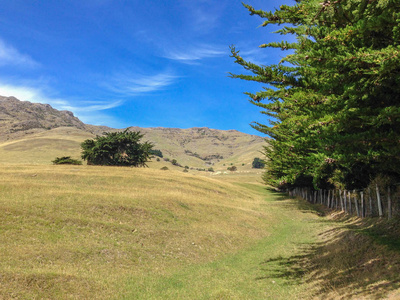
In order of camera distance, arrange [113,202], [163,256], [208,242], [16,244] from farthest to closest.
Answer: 1. [113,202]
2. [208,242]
3. [163,256]
4. [16,244]

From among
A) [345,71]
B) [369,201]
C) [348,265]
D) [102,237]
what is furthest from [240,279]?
[369,201]

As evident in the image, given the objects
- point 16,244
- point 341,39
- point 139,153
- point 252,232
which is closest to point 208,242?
point 252,232

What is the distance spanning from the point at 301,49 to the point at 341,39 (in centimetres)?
168

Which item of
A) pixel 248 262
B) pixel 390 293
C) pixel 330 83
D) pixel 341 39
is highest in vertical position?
pixel 341 39

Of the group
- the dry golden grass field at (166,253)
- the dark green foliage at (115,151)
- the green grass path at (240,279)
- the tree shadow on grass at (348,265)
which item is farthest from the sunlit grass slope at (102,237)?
the dark green foliage at (115,151)

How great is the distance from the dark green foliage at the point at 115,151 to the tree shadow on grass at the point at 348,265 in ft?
162

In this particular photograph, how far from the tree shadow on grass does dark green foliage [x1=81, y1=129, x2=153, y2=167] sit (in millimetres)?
49405

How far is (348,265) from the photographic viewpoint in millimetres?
11656

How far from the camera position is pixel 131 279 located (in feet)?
40.5

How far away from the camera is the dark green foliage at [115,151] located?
5825 centimetres

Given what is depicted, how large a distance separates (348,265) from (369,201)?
11.9 m

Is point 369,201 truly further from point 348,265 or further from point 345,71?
point 345,71

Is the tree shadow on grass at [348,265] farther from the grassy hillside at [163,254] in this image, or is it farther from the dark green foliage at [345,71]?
the dark green foliage at [345,71]

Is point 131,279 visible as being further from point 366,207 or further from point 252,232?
point 366,207
